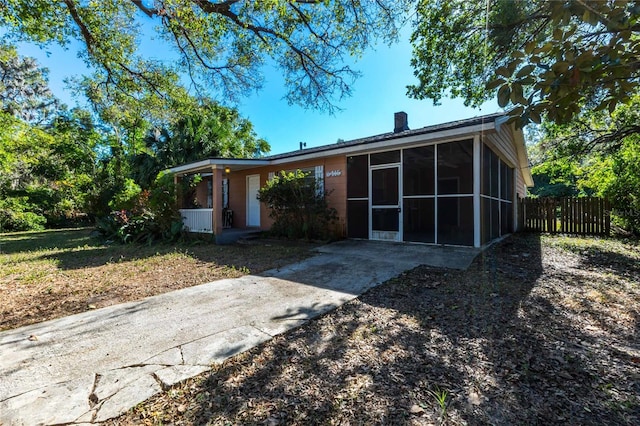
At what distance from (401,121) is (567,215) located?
717 cm

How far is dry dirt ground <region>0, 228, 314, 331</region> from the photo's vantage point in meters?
3.91

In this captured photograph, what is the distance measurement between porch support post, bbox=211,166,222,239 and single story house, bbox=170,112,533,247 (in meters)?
0.03

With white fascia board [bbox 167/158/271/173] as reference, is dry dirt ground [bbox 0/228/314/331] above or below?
below

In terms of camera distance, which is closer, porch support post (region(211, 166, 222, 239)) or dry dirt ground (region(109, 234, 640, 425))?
dry dirt ground (region(109, 234, 640, 425))

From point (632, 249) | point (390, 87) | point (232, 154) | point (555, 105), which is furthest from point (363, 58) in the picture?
point (232, 154)

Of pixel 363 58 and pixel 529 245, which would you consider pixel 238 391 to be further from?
pixel 529 245

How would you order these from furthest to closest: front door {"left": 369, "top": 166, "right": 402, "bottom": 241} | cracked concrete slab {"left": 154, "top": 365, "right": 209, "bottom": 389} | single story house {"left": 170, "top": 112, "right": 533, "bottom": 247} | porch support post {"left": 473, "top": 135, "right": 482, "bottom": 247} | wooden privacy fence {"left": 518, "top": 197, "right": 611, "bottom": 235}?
wooden privacy fence {"left": 518, "top": 197, "right": 611, "bottom": 235}
front door {"left": 369, "top": 166, "right": 402, "bottom": 241}
single story house {"left": 170, "top": 112, "right": 533, "bottom": 247}
porch support post {"left": 473, "top": 135, "right": 482, "bottom": 247}
cracked concrete slab {"left": 154, "top": 365, "right": 209, "bottom": 389}

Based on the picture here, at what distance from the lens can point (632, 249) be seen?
743 cm

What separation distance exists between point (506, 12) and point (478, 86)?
8.17 feet

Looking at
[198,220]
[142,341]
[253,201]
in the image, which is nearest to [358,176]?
[253,201]

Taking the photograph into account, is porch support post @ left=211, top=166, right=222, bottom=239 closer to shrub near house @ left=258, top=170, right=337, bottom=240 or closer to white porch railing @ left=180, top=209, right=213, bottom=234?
white porch railing @ left=180, top=209, right=213, bottom=234

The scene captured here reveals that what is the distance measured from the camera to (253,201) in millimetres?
11758

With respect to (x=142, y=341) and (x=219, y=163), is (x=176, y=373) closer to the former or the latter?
(x=142, y=341)

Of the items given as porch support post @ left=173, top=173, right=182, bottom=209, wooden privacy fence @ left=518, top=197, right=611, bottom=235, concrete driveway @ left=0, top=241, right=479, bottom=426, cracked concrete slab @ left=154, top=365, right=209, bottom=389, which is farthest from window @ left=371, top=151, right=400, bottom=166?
wooden privacy fence @ left=518, top=197, right=611, bottom=235
